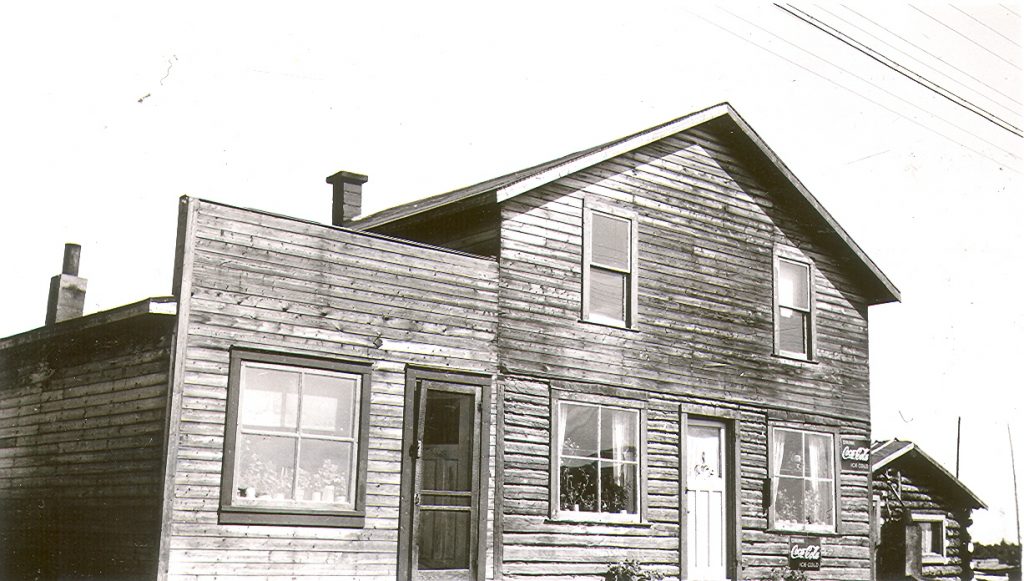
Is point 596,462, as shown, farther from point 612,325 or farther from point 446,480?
point 446,480

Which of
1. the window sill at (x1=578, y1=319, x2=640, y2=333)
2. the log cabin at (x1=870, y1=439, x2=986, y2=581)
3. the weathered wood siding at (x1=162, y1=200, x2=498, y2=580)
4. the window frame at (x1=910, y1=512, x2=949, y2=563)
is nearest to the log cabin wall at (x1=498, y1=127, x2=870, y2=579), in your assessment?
the window sill at (x1=578, y1=319, x2=640, y2=333)

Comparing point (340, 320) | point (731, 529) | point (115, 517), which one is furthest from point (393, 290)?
point (731, 529)

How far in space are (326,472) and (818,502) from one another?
383 inches

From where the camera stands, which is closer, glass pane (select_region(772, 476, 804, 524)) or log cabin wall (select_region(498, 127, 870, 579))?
log cabin wall (select_region(498, 127, 870, 579))

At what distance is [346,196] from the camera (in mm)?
20641

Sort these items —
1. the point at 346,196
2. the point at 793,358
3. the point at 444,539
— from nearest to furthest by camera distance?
1. the point at 444,539
2. the point at 793,358
3. the point at 346,196

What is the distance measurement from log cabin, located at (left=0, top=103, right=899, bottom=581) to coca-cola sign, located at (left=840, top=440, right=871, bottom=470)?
7 centimetres

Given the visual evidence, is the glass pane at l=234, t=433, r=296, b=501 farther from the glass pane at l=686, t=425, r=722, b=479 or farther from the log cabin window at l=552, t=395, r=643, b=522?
the glass pane at l=686, t=425, r=722, b=479

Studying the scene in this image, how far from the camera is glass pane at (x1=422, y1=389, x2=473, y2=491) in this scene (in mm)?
14531

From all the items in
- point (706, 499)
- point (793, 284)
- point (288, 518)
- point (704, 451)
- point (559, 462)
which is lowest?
point (288, 518)

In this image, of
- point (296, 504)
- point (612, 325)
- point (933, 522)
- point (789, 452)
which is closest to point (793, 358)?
point (789, 452)

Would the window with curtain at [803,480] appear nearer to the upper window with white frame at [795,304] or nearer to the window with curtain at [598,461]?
the upper window with white frame at [795,304]

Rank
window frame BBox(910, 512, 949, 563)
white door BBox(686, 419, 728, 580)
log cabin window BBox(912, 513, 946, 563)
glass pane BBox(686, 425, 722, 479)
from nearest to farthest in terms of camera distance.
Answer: white door BBox(686, 419, 728, 580) < glass pane BBox(686, 425, 722, 479) < window frame BBox(910, 512, 949, 563) < log cabin window BBox(912, 513, 946, 563)

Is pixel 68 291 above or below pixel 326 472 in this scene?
above
